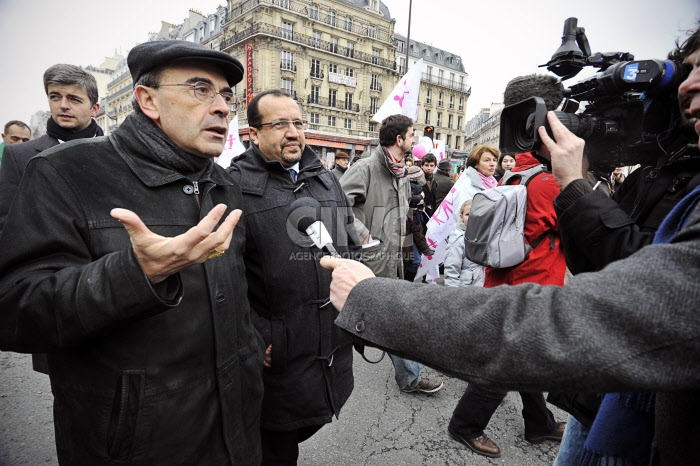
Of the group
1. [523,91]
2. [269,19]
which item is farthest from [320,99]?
[523,91]

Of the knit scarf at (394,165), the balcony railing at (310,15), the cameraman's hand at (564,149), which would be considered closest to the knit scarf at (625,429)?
the cameraman's hand at (564,149)

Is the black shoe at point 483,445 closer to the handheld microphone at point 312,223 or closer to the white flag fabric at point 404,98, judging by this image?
the handheld microphone at point 312,223

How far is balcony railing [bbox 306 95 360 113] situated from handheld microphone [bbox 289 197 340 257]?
38.4m

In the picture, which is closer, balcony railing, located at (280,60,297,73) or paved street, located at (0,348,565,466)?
paved street, located at (0,348,565,466)

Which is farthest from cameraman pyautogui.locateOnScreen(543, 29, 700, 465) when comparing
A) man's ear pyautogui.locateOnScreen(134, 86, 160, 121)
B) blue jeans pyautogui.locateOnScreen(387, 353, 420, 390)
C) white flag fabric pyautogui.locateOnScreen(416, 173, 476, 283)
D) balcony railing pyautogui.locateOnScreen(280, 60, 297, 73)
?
balcony railing pyautogui.locateOnScreen(280, 60, 297, 73)

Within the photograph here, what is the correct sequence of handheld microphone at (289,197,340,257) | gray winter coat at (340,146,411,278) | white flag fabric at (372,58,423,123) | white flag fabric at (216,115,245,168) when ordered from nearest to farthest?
handheld microphone at (289,197,340,257), gray winter coat at (340,146,411,278), white flag fabric at (372,58,423,123), white flag fabric at (216,115,245,168)

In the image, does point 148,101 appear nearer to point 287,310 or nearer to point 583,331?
point 287,310

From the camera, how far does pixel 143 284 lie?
109 cm

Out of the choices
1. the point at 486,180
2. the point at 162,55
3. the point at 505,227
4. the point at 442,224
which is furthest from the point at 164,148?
the point at 486,180

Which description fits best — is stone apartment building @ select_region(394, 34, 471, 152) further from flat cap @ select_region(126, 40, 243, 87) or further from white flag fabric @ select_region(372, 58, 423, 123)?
flat cap @ select_region(126, 40, 243, 87)

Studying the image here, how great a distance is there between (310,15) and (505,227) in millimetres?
43843

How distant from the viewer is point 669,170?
1.53m

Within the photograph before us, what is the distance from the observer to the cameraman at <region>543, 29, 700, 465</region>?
50.1 inches

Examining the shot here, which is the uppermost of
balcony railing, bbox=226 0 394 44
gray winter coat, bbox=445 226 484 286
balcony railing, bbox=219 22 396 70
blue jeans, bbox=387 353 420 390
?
balcony railing, bbox=226 0 394 44
